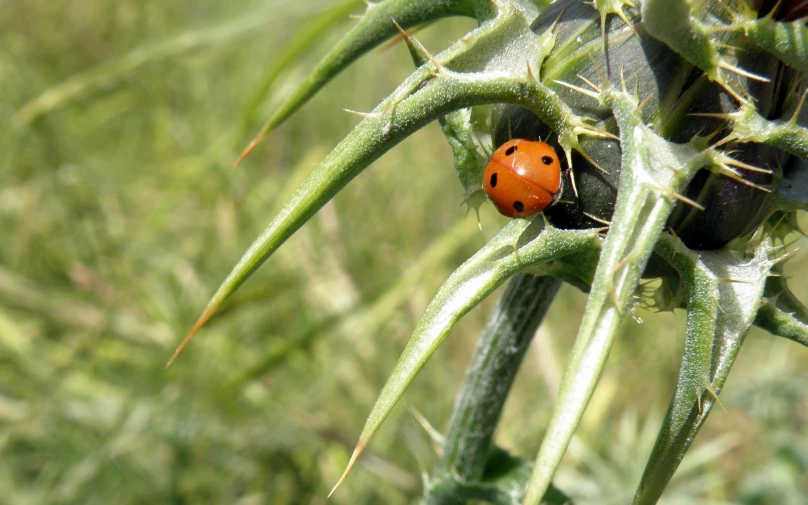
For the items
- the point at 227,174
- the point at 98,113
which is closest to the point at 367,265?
the point at 227,174

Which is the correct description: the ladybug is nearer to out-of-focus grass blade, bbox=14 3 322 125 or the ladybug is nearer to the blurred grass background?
the blurred grass background

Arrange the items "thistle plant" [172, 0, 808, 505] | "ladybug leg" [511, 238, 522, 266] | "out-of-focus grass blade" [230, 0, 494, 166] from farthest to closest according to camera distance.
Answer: "out-of-focus grass blade" [230, 0, 494, 166] → "ladybug leg" [511, 238, 522, 266] → "thistle plant" [172, 0, 808, 505]

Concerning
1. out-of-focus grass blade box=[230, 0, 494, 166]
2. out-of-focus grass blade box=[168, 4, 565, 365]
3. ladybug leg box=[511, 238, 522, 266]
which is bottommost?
ladybug leg box=[511, 238, 522, 266]

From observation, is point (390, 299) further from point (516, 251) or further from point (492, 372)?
point (516, 251)

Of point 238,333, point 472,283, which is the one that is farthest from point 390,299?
point 472,283

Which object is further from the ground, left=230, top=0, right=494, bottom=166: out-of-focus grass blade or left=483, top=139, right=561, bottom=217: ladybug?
left=230, top=0, right=494, bottom=166: out-of-focus grass blade

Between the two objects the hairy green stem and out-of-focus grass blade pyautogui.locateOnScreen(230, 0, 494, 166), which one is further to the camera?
the hairy green stem

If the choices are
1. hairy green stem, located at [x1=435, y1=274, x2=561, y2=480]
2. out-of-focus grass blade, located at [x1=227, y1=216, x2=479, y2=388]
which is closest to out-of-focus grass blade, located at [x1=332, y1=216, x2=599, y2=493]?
hairy green stem, located at [x1=435, y1=274, x2=561, y2=480]
